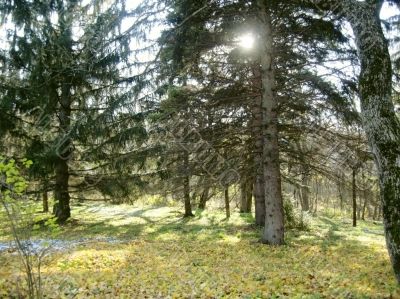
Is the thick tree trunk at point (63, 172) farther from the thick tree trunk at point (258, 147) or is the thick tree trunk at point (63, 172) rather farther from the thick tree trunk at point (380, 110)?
the thick tree trunk at point (380, 110)

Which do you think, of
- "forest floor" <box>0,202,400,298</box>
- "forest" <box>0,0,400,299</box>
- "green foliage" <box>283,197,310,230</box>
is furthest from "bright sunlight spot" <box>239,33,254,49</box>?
"green foliage" <box>283,197,310,230</box>

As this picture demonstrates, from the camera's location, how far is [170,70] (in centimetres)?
1109

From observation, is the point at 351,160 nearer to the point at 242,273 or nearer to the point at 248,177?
the point at 248,177

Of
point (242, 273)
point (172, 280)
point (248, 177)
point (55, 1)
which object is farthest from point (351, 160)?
point (55, 1)

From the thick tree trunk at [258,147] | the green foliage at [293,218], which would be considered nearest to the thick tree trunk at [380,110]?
the thick tree trunk at [258,147]

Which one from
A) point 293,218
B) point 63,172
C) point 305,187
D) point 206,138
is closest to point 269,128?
point 206,138

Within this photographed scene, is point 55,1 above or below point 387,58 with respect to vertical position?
above

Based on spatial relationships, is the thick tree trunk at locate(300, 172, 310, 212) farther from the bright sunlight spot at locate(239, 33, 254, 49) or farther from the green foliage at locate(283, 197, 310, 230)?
the bright sunlight spot at locate(239, 33, 254, 49)

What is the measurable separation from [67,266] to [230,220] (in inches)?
430

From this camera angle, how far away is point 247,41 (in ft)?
37.5

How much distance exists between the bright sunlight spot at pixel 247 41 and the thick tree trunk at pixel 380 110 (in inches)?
208

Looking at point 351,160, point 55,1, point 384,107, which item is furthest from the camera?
point 55,1

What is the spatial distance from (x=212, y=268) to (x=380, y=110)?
4654mm

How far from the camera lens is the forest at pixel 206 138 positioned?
604 cm
